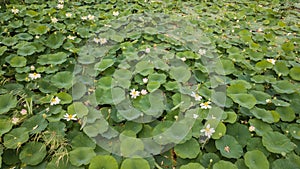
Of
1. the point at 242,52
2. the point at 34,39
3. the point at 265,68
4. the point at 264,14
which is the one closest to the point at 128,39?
the point at 34,39

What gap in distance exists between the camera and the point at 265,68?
2311 mm

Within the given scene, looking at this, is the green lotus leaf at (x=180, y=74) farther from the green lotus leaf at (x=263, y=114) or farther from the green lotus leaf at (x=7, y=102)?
the green lotus leaf at (x=7, y=102)

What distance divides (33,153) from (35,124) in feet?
0.73

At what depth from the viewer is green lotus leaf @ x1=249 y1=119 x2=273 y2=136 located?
67.6 inches

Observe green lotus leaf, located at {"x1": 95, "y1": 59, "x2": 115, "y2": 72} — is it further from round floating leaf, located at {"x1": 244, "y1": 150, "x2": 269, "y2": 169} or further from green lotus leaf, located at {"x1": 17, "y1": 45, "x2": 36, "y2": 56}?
round floating leaf, located at {"x1": 244, "y1": 150, "x2": 269, "y2": 169}

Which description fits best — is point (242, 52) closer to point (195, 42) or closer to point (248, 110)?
point (195, 42)

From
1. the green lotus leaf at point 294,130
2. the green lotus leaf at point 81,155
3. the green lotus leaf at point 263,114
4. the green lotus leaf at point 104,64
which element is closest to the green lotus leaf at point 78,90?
the green lotus leaf at point 104,64

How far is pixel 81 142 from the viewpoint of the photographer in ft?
5.20

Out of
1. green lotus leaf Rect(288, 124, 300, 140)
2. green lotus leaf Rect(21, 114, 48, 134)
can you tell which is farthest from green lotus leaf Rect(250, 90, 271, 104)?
green lotus leaf Rect(21, 114, 48, 134)

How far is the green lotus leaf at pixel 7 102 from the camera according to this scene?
1.69 metres

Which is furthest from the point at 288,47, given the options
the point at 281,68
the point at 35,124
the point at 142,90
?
the point at 35,124

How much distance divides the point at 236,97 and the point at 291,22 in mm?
1941

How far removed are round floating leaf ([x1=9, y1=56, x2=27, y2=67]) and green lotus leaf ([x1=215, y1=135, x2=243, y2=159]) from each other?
154 centimetres

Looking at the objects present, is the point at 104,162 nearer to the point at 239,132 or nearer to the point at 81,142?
the point at 81,142
